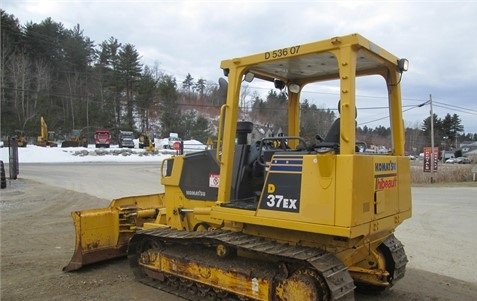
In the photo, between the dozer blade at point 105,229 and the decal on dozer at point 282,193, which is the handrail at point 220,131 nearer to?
the decal on dozer at point 282,193

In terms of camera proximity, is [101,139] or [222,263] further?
[101,139]

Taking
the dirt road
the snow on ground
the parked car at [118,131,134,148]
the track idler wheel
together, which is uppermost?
the parked car at [118,131,134,148]

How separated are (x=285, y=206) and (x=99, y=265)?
371 cm

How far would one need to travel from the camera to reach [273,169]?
425cm

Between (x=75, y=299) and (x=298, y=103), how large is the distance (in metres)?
3.80

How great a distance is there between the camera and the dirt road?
536 cm

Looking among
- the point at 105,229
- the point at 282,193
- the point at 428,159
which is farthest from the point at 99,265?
the point at 428,159

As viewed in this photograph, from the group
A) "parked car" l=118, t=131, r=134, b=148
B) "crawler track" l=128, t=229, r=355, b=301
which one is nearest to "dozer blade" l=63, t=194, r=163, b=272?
"crawler track" l=128, t=229, r=355, b=301

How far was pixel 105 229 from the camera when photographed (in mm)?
6406

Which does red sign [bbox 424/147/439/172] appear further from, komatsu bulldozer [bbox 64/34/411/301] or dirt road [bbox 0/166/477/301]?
komatsu bulldozer [bbox 64/34/411/301]

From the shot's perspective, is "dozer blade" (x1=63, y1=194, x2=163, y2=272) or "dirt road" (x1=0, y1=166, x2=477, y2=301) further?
"dozer blade" (x1=63, y1=194, x2=163, y2=272)

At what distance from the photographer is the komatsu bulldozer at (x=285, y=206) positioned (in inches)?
149

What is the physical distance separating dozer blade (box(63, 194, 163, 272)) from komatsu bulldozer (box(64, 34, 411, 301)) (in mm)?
21

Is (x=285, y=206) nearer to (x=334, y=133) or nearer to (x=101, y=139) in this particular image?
(x=334, y=133)
